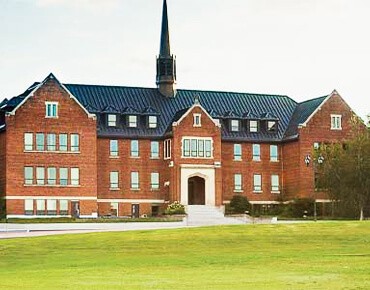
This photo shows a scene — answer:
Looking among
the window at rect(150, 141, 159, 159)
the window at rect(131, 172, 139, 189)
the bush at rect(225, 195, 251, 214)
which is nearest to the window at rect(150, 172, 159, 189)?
the window at rect(131, 172, 139, 189)

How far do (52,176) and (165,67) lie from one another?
60.0ft

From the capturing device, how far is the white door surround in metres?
88.4

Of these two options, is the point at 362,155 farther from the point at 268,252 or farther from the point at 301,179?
the point at 268,252

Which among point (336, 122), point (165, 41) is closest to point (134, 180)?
point (165, 41)

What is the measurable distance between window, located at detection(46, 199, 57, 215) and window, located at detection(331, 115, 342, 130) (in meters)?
27.2

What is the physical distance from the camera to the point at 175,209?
8481 centimetres

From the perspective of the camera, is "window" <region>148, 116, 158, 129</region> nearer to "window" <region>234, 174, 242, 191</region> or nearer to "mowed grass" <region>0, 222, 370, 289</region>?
"window" <region>234, 174, 242, 191</region>

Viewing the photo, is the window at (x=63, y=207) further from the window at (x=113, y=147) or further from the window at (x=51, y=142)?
the window at (x=113, y=147)

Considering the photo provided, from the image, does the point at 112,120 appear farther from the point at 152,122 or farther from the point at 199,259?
the point at 199,259

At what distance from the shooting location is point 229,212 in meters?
89.1

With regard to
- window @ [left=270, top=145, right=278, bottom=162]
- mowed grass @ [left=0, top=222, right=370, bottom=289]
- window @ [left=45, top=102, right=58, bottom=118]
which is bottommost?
mowed grass @ [left=0, top=222, right=370, bottom=289]

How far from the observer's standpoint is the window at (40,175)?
8381cm

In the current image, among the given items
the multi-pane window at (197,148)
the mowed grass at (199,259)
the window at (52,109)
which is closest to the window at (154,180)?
the multi-pane window at (197,148)

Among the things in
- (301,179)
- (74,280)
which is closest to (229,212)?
(301,179)
